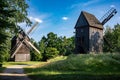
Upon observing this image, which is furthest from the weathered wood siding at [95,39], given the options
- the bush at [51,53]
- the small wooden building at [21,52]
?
the small wooden building at [21,52]

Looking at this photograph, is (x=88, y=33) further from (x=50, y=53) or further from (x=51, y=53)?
(x=50, y=53)

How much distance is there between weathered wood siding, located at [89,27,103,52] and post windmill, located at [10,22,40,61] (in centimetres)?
1652

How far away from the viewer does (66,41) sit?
266 feet

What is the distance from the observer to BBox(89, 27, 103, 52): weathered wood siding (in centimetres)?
4950

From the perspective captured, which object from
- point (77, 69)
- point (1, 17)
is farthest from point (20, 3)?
point (77, 69)

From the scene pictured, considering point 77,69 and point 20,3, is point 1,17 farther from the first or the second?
point 77,69

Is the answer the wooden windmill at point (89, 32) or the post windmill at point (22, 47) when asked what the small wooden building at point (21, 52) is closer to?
the post windmill at point (22, 47)

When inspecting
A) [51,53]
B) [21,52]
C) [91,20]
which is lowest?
[51,53]

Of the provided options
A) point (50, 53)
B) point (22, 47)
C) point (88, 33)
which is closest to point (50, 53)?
point (50, 53)

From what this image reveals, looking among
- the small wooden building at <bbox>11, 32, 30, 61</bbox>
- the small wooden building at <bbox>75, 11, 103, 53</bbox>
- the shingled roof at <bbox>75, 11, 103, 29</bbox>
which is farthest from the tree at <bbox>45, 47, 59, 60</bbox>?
the shingled roof at <bbox>75, 11, 103, 29</bbox>

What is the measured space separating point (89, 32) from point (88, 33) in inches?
12.7

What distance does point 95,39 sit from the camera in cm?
5084

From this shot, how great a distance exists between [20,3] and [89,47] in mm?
28531

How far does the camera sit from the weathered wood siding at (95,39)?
49.5 meters
